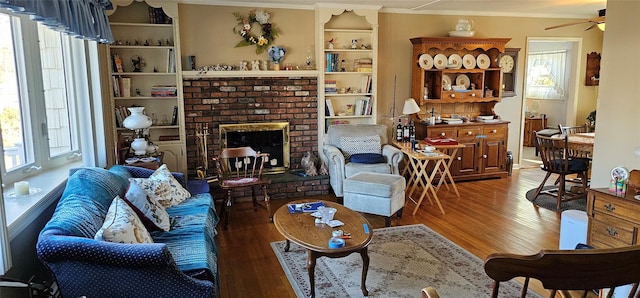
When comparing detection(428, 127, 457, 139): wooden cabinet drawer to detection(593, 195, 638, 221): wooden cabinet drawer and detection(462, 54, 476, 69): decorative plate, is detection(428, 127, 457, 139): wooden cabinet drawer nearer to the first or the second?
detection(462, 54, 476, 69): decorative plate

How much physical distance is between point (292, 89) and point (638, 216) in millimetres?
3831

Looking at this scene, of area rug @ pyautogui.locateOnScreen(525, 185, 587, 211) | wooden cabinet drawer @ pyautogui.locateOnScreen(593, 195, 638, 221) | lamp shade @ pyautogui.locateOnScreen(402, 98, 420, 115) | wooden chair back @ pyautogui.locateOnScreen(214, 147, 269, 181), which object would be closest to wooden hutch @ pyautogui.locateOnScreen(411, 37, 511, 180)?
lamp shade @ pyautogui.locateOnScreen(402, 98, 420, 115)

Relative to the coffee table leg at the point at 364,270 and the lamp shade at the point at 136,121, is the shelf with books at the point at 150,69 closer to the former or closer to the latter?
the lamp shade at the point at 136,121

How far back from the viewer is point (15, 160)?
2.83m

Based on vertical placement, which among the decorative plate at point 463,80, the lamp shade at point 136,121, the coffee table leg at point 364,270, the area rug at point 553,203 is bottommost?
the area rug at point 553,203

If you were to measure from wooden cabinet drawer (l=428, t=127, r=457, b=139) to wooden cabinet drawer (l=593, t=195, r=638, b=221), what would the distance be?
296 cm

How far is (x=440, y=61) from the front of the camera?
5898mm

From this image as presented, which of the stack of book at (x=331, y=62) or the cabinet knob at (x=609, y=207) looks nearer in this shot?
the cabinet knob at (x=609, y=207)

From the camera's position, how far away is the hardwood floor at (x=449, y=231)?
310 cm

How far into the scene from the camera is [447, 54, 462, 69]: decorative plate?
19.6ft

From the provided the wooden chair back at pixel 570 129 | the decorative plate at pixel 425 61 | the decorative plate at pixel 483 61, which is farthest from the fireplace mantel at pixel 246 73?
the wooden chair back at pixel 570 129

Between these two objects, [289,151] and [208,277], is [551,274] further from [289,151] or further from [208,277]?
[289,151]

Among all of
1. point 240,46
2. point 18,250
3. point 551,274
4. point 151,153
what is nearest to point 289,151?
point 240,46

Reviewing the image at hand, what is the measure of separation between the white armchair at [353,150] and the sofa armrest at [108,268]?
2.97 meters
